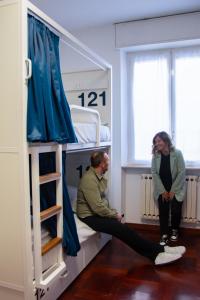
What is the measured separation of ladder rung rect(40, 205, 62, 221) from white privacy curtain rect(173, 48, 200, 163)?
2.23 m

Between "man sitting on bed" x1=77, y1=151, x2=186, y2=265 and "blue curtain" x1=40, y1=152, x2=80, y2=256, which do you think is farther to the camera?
"man sitting on bed" x1=77, y1=151, x2=186, y2=265

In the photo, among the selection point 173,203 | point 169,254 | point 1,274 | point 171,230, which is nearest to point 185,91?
point 173,203

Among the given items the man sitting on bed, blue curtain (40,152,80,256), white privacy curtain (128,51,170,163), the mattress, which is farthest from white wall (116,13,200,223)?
blue curtain (40,152,80,256)

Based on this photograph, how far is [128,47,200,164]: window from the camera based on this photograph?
12.6ft

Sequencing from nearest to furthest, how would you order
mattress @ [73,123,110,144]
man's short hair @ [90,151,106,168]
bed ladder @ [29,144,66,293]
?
bed ladder @ [29,144,66,293] → mattress @ [73,123,110,144] → man's short hair @ [90,151,106,168]

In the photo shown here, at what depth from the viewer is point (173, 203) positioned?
11.7 ft

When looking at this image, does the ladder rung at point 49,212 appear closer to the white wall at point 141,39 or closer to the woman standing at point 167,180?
the woman standing at point 167,180

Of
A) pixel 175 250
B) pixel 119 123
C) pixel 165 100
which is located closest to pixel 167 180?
pixel 175 250

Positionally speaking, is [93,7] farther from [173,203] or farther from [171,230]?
[171,230]

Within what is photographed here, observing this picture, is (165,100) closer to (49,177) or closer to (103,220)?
(103,220)

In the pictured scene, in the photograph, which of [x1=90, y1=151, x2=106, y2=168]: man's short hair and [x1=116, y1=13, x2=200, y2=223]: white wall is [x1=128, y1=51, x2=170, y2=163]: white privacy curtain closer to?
[x1=116, y1=13, x2=200, y2=223]: white wall

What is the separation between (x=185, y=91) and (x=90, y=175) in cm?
180

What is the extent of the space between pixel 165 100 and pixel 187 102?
0.93 feet

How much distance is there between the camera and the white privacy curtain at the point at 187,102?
3.81 metres
